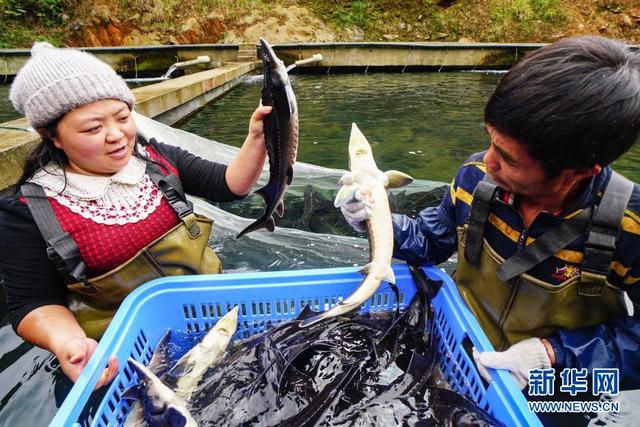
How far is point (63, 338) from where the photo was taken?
174 cm

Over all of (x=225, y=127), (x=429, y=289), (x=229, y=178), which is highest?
(x=229, y=178)

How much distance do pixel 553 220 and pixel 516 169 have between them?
13.7 inches

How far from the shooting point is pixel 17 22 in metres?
18.2

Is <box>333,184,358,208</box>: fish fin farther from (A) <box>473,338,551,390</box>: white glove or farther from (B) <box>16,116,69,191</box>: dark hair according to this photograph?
(B) <box>16,116,69,191</box>: dark hair

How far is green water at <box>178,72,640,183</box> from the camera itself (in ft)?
21.4

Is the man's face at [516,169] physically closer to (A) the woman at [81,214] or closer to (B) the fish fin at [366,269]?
(B) the fish fin at [366,269]

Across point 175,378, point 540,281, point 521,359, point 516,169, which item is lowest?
point 175,378

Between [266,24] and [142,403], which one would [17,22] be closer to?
[266,24]

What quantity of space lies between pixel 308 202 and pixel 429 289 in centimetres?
193

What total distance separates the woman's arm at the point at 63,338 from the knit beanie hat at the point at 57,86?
0.85 m

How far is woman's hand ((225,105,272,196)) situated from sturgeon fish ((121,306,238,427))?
72 centimetres

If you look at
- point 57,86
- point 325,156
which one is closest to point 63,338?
point 57,86

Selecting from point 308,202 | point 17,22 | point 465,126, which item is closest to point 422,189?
point 308,202

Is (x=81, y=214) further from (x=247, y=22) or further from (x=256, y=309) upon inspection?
(x=247, y=22)
